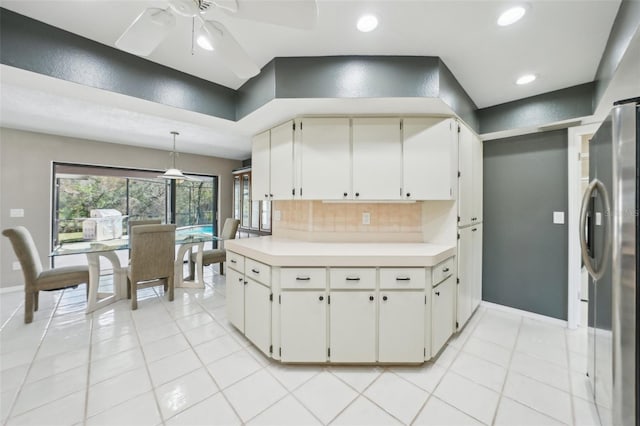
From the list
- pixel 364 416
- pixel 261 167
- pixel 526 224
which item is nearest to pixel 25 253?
pixel 261 167

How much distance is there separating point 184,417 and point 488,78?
339 centimetres

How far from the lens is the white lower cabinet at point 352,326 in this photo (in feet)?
6.23

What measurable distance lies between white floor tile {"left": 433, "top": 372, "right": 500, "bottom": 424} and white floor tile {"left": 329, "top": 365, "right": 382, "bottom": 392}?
43cm

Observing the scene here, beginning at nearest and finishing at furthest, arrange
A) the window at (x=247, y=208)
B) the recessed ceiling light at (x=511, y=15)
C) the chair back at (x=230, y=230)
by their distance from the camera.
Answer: the recessed ceiling light at (x=511, y=15) → the chair back at (x=230, y=230) → the window at (x=247, y=208)

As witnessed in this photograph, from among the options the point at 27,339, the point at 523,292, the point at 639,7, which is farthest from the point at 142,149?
the point at 523,292

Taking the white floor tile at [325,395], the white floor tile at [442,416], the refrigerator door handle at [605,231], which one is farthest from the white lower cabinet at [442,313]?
the refrigerator door handle at [605,231]

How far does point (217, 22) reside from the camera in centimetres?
118

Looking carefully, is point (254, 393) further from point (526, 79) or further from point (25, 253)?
point (526, 79)

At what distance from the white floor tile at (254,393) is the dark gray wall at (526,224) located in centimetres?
273

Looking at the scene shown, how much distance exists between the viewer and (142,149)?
4766mm

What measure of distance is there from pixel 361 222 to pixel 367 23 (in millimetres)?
1618

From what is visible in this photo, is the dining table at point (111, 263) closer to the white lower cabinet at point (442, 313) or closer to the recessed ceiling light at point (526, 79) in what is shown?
the white lower cabinet at point (442, 313)

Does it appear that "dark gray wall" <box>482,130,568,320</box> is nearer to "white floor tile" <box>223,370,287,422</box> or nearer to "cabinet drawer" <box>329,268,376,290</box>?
"cabinet drawer" <box>329,268,376,290</box>

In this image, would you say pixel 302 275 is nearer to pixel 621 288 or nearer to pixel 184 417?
pixel 184 417
